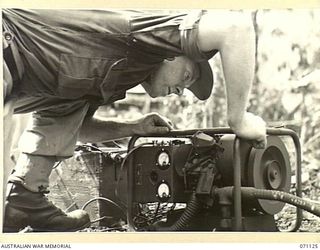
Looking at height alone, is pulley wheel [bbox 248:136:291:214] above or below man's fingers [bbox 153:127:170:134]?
below

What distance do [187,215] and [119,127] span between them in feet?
0.52

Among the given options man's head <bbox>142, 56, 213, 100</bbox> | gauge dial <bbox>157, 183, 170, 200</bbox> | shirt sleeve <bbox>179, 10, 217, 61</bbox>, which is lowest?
gauge dial <bbox>157, 183, 170, 200</bbox>

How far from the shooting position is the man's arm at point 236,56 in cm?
90

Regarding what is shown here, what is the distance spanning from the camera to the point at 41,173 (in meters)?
0.93

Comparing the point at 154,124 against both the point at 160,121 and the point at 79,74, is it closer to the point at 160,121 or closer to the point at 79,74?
the point at 160,121

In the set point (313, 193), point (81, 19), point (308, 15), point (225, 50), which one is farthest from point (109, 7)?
point (313, 193)

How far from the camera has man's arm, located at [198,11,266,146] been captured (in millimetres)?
896

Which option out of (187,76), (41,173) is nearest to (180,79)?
(187,76)

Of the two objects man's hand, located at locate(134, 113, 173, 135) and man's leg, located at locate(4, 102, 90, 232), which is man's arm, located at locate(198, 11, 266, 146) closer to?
man's hand, located at locate(134, 113, 173, 135)

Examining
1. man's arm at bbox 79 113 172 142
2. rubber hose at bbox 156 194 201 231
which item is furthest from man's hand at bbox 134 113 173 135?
rubber hose at bbox 156 194 201 231

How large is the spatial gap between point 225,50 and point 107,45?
0.16 metres

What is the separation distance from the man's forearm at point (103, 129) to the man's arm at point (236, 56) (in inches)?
5.8

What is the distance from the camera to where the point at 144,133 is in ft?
3.06

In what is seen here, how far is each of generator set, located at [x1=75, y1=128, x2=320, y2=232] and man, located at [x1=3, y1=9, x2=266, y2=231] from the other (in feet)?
0.09
